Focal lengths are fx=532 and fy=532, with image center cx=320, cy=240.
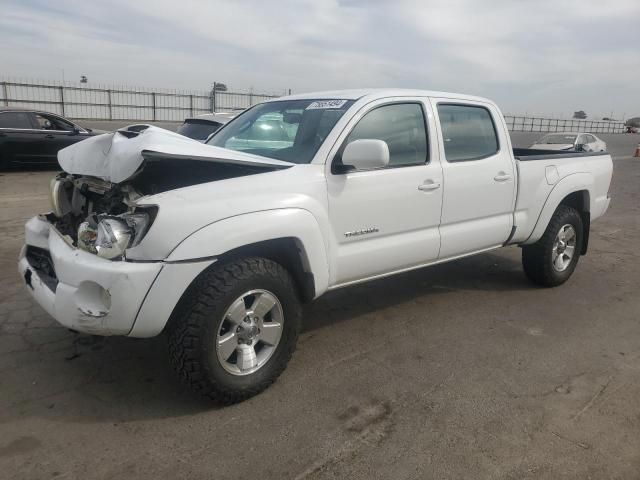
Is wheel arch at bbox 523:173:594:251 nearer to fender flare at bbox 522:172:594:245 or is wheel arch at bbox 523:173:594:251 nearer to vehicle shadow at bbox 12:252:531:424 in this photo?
fender flare at bbox 522:172:594:245

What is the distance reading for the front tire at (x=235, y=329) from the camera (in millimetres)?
2777

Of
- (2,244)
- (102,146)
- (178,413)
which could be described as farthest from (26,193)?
(178,413)

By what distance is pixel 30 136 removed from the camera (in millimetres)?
11266

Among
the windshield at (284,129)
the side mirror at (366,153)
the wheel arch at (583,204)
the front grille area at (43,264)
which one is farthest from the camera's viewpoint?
the wheel arch at (583,204)

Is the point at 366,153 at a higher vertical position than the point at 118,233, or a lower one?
higher

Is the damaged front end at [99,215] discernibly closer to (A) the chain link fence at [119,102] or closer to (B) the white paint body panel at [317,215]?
(B) the white paint body panel at [317,215]

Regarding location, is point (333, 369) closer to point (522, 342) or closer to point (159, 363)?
point (159, 363)

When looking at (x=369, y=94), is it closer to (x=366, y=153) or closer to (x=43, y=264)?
(x=366, y=153)

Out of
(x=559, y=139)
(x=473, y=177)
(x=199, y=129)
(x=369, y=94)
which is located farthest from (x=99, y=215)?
(x=559, y=139)

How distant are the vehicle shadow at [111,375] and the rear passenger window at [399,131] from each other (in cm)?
141

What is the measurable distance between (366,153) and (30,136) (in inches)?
411

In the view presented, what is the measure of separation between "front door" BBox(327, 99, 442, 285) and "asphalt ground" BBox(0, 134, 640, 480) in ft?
2.18

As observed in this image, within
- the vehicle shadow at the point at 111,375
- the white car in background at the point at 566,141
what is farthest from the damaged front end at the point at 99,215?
the white car in background at the point at 566,141

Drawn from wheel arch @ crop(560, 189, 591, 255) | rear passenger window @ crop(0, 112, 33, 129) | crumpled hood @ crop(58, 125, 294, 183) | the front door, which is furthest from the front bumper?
rear passenger window @ crop(0, 112, 33, 129)
